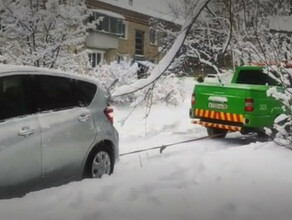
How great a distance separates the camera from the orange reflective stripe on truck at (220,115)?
33.9 feet

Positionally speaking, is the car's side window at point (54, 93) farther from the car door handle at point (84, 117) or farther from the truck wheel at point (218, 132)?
the truck wheel at point (218, 132)

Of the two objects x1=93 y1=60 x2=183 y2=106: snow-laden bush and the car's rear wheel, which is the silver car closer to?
the car's rear wheel

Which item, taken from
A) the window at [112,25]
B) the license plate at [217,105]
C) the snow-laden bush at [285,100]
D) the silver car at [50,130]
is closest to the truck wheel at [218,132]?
the license plate at [217,105]

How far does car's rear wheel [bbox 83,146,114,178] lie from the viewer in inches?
234

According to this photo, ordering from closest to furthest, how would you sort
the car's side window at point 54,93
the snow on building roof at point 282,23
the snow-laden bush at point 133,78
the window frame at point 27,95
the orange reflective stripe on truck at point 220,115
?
the window frame at point 27,95 → the car's side window at point 54,93 → the snow on building roof at point 282,23 → the orange reflective stripe on truck at point 220,115 → the snow-laden bush at point 133,78

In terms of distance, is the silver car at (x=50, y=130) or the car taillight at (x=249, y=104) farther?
the car taillight at (x=249, y=104)

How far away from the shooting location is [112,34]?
116 ft

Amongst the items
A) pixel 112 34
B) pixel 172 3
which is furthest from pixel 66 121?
pixel 112 34

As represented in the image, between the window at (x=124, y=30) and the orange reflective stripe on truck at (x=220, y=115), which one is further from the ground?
the window at (x=124, y=30)

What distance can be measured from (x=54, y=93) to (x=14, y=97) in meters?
0.67

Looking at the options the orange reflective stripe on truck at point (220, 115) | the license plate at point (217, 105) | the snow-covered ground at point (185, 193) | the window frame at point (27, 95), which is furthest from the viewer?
the license plate at point (217, 105)

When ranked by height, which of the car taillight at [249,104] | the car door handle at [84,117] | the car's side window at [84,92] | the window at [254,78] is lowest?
the car taillight at [249,104]

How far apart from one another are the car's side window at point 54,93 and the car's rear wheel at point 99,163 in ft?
2.23

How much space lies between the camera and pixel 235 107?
10344 mm
